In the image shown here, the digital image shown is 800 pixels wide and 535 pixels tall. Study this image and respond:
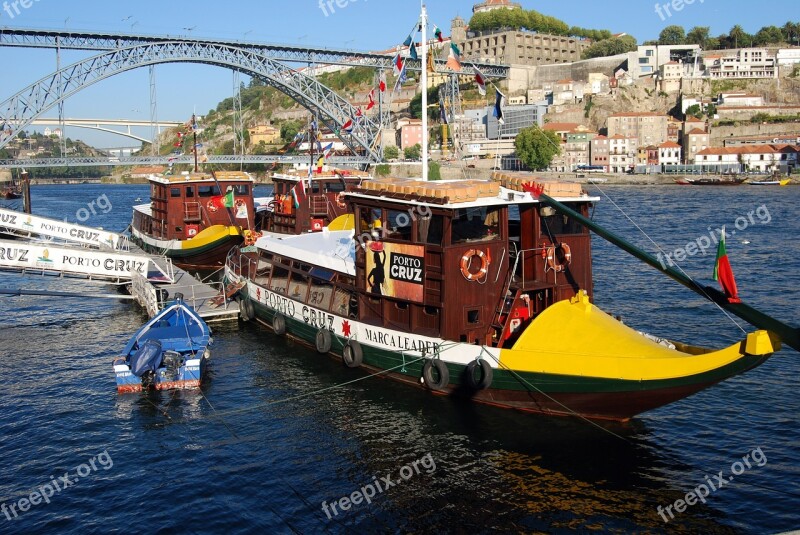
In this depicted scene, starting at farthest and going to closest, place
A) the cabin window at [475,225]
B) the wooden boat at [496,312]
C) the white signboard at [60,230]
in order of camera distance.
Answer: the white signboard at [60,230]
the cabin window at [475,225]
the wooden boat at [496,312]

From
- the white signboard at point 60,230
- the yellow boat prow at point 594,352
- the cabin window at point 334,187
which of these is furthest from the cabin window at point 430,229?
the white signboard at point 60,230

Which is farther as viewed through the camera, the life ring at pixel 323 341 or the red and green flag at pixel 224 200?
the red and green flag at pixel 224 200

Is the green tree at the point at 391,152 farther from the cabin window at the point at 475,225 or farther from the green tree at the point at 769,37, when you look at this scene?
the cabin window at the point at 475,225

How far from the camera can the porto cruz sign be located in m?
18.6

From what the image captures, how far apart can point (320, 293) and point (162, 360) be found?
5.23 m

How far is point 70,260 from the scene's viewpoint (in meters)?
29.0

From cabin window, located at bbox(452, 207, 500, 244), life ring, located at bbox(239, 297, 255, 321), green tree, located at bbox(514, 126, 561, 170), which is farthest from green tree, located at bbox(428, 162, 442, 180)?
cabin window, located at bbox(452, 207, 500, 244)

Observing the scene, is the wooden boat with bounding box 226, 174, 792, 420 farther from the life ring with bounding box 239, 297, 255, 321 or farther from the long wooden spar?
the life ring with bounding box 239, 297, 255, 321

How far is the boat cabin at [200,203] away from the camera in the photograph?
127ft

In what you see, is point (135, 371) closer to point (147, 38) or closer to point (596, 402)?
point (596, 402)

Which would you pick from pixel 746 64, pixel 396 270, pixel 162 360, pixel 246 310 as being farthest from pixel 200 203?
pixel 746 64

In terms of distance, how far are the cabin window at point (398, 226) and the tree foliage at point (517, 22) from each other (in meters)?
164

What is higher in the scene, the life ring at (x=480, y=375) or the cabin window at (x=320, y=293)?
the cabin window at (x=320, y=293)

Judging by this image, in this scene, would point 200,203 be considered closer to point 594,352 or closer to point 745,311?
point 594,352
